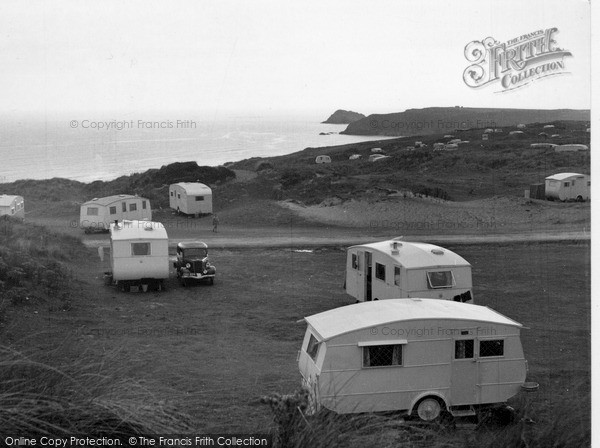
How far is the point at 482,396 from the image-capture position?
475cm

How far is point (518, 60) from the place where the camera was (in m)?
5.85

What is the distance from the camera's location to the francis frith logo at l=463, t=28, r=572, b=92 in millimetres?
5871

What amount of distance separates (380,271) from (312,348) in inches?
92.6

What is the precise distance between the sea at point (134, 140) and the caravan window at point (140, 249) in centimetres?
127

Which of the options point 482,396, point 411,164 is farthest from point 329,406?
point 411,164

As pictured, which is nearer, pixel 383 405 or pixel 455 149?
pixel 383 405

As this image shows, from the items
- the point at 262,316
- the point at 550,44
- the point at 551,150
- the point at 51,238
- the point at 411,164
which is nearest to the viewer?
the point at 550,44

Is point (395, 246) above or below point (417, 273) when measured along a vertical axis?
above

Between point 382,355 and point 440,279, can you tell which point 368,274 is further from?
point 382,355

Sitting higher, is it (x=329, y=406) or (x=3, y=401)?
(x=3, y=401)

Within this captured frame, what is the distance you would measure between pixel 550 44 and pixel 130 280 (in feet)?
15.7

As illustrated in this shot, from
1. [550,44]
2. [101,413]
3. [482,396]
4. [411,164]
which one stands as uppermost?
[550,44]

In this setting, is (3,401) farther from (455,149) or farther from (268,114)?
(455,149)

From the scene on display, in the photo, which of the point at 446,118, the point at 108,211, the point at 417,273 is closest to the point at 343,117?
the point at 446,118
